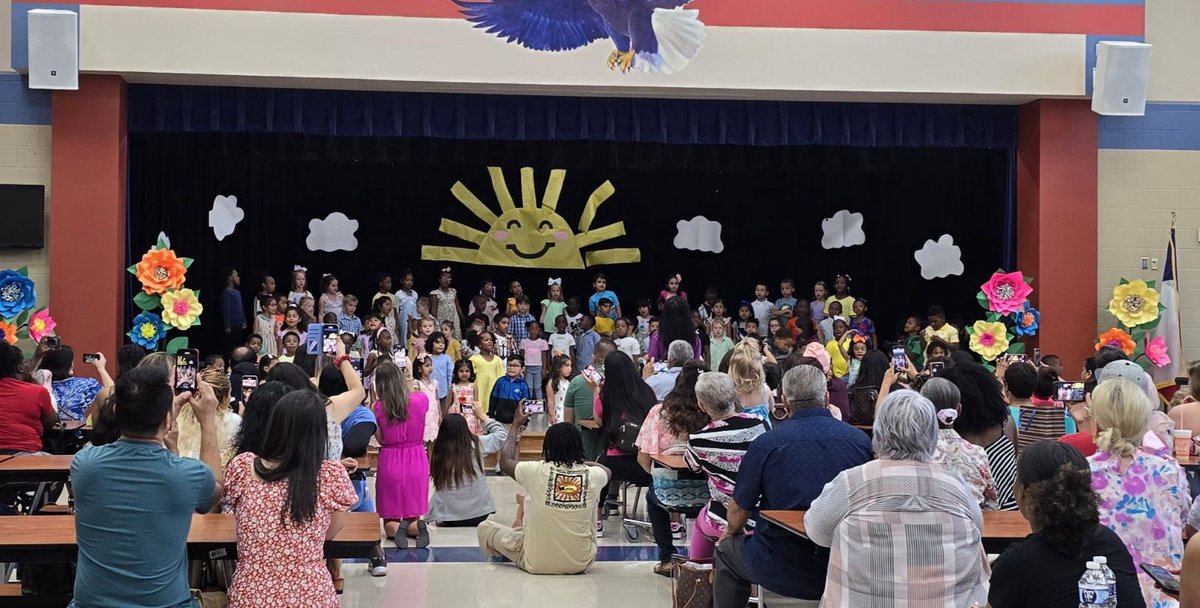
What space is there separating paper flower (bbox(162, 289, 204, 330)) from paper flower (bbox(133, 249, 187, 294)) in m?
0.09

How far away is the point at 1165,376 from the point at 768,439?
10.5 meters

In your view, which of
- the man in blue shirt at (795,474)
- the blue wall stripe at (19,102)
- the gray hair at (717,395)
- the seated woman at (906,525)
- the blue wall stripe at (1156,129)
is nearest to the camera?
the seated woman at (906,525)

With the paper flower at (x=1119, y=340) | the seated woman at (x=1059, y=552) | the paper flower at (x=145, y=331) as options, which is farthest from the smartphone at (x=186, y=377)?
the paper flower at (x=1119, y=340)

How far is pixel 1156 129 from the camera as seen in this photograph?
13.9 m

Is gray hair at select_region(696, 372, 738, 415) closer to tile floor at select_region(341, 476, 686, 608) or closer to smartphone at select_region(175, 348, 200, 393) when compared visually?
tile floor at select_region(341, 476, 686, 608)

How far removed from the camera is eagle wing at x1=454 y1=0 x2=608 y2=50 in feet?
42.1

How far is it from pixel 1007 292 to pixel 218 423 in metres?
9.31

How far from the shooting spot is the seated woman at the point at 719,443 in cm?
552

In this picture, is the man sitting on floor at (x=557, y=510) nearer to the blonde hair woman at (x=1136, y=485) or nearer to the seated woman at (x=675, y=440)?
the seated woman at (x=675, y=440)

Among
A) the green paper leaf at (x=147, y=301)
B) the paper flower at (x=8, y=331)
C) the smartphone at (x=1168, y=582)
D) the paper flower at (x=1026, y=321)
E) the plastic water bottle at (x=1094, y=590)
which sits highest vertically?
the green paper leaf at (x=147, y=301)

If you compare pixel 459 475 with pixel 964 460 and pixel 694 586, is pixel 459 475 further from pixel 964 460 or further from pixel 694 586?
pixel 964 460

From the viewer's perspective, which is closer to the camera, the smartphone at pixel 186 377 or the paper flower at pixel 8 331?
the smartphone at pixel 186 377

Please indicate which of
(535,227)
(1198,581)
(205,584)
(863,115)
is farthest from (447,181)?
(1198,581)

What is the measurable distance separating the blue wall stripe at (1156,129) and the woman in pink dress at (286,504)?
38.3 feet
